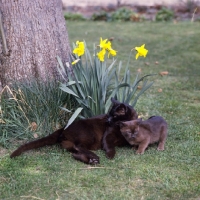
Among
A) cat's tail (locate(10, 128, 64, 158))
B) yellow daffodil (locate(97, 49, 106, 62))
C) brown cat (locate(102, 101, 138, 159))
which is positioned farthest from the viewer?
yellow daffodil (locate(97, 49, 106, 62))

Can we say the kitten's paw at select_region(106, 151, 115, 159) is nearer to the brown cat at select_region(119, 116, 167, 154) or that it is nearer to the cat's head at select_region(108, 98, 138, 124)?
the brown cat at select_region(119, 116, 167, 154)

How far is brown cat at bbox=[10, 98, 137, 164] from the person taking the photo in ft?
15.7

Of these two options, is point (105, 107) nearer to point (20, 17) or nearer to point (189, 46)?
point (20, 17)

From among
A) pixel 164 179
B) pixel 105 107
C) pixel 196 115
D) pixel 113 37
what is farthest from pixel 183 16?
pixel 164 179

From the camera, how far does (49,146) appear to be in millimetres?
5062

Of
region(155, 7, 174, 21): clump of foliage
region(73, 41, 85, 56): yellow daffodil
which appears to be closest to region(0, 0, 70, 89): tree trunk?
region(73, 41, 85, 56): yellow daffodil

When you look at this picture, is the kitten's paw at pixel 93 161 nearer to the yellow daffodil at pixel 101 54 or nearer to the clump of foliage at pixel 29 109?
the clump of foliage at pixel 29 109

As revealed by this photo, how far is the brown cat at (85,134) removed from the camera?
479 cm

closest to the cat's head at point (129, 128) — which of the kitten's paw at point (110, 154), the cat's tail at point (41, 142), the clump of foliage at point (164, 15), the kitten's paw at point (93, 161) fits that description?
the kitten's paw at point (110, 154)

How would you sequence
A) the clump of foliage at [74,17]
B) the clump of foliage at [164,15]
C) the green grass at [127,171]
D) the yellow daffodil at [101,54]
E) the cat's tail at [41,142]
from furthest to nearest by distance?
the clump of foliage at [74,17] < the clump of foliage at [164,15] < the yellow daffodil at [101,54] < the cat's tail at [41,142] < the green grass at [127,171]

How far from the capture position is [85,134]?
192 inches

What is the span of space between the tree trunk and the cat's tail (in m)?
0.86

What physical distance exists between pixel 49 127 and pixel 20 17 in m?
1.33

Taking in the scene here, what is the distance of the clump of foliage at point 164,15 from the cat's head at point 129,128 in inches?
438
